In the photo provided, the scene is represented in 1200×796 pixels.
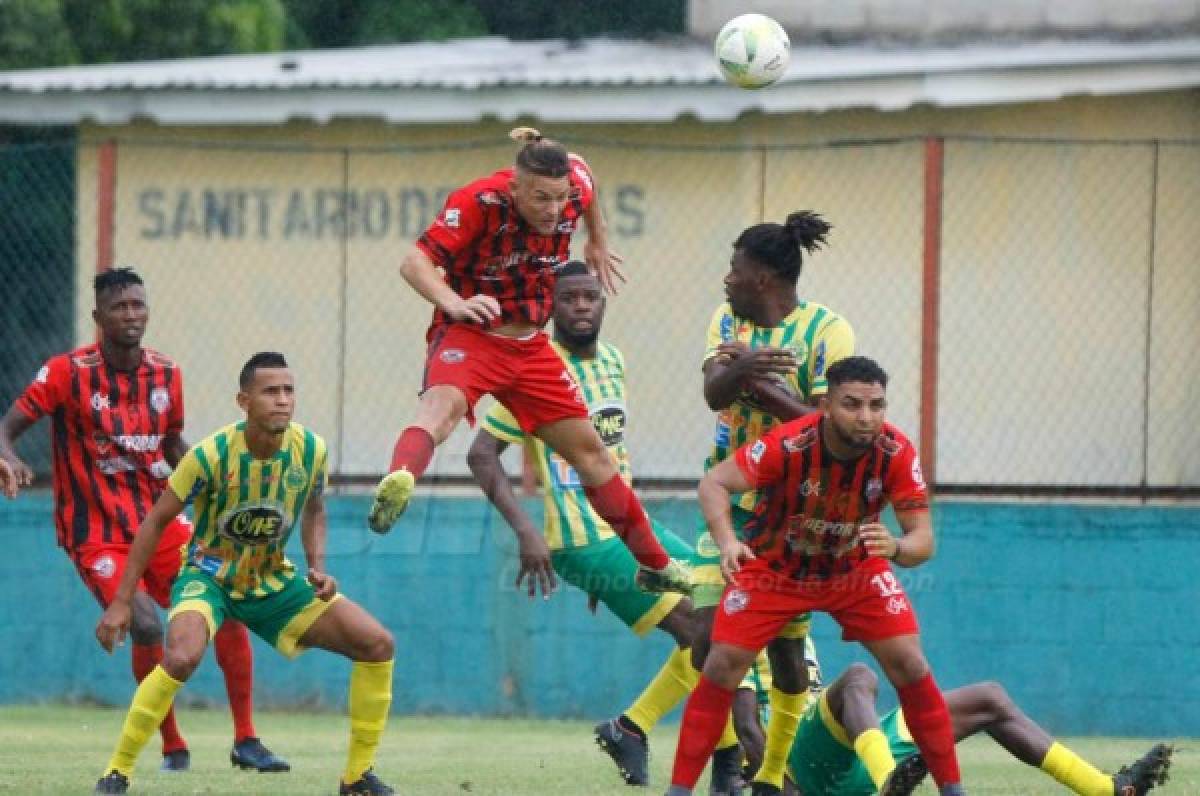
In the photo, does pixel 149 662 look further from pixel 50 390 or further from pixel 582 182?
pixel 582 182

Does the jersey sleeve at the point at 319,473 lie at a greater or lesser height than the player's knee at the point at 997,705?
greater

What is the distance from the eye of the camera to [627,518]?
919 centimetres

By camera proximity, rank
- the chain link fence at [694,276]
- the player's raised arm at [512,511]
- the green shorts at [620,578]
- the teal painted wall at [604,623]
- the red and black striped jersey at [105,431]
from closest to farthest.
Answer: the player's raised arm at [512,511], the green shorts at [620,578], the red and black striped jersey at [105,431], the teal painted wall at [604,623], the chain link fence at [694,276]

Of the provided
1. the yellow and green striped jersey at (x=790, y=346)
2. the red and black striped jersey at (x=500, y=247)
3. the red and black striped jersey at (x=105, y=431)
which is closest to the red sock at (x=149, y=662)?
the red and black striped jersey at (x=105, y=431)

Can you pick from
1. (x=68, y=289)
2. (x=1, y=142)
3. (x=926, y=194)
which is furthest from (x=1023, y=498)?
(x=1, y=142)

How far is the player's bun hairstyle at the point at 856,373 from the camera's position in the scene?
25.1ft

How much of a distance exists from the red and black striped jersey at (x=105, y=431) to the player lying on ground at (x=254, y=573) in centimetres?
158

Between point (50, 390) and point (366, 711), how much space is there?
9.32 ft

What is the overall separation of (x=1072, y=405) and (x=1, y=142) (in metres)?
7.41

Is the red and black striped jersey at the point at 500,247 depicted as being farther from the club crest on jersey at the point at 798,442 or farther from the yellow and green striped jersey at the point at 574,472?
the club crest on jersey at the point at 798,442

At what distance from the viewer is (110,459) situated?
35.0ft

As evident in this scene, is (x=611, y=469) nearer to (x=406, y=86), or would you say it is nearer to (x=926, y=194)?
(x=926, y=194)

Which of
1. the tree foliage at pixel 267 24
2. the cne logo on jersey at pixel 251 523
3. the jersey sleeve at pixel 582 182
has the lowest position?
the cne logo on jersey at pixel 251 523

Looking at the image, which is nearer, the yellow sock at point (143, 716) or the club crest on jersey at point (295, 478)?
the yellow sock at point (143, 716)
